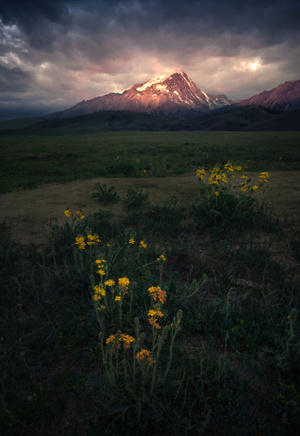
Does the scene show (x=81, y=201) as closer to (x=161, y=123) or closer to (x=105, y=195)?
(x=105, y=195)

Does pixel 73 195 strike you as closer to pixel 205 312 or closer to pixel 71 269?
pixel 71 269

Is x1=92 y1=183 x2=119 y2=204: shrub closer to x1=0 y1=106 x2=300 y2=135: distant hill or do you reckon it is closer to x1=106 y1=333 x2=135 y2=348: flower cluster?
x1=106 y1=333 x2=135 y2=348: flower cluster

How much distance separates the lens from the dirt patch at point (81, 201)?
4602mm

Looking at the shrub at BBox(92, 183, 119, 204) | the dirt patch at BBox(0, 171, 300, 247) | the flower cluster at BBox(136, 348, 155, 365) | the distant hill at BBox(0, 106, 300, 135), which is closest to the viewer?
the flower cluster at BBox(136, 348, 155, 365)

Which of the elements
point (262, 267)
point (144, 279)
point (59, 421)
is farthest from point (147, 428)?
point (262, 267)

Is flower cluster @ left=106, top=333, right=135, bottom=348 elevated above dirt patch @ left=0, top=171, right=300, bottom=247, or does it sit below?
above

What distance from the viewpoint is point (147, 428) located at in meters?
1.51

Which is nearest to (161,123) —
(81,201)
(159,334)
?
(81,201)

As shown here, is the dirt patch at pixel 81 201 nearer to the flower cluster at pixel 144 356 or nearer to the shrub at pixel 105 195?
the shrub at pixel 105 195

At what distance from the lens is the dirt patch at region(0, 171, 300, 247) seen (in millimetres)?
4602

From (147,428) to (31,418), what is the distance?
77cm

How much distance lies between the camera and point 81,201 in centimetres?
608

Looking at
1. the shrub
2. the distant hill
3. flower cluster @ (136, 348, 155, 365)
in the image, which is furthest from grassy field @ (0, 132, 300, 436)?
the distant hill

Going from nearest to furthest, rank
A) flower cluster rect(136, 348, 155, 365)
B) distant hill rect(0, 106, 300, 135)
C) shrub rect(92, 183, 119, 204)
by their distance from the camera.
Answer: flower cluster rect(136, 348, 155, 365), shrub rect(92, 183, 119, 204), distant hill rect(0, 106, 300, 135)
